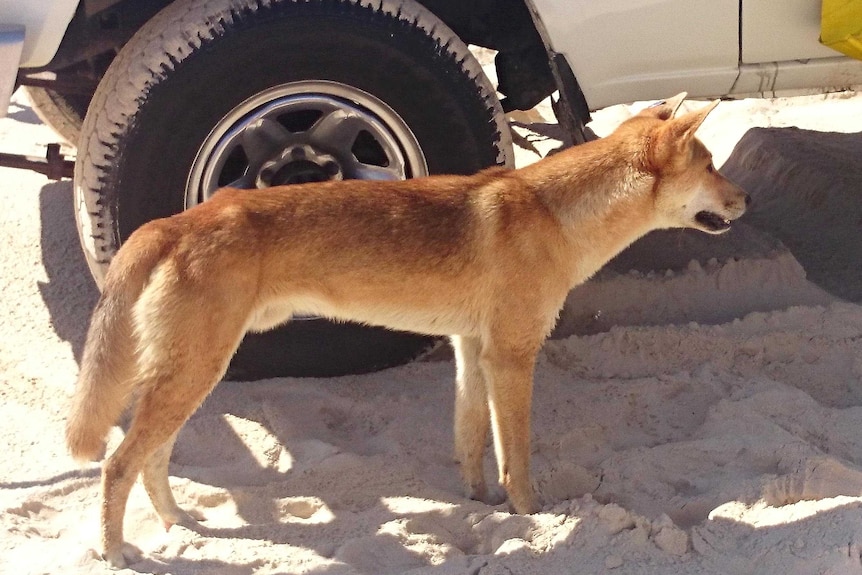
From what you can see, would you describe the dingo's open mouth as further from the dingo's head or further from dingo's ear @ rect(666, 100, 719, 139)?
dingo's ear @ rect(666, 100, 719, 139)

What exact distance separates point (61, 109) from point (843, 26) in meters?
4.20

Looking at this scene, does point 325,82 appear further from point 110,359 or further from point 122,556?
point 122,556

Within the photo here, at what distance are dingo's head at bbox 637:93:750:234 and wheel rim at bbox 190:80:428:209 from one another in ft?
3.38

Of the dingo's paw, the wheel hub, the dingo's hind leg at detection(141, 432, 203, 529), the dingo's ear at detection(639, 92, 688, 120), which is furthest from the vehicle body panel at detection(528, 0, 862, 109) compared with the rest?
the dingo's paw

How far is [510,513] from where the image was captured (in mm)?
3605

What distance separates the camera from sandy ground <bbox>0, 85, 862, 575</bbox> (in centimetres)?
319

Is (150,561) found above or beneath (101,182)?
beneath

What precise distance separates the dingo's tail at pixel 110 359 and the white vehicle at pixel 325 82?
2.74 feet

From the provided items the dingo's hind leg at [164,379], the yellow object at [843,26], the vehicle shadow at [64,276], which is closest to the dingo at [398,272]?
the dingo's hind leg at [164,379]

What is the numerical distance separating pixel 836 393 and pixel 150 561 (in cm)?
298

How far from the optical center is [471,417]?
151 inches

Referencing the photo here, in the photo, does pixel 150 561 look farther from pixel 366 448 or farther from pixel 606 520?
pixel 606 520

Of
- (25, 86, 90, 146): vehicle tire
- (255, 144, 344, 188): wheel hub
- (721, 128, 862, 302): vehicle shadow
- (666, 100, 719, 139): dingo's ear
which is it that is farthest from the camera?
(25, 86, 90, 146): vehicle tire

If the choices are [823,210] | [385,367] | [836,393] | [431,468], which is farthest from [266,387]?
[823,210]
